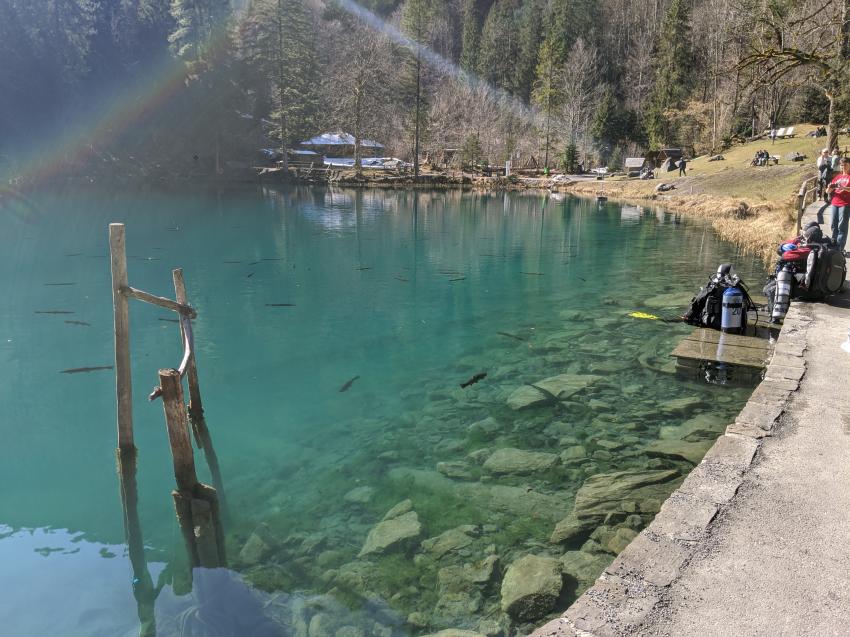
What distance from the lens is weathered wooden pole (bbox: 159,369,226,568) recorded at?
566cm

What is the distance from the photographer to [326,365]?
11.4 meters

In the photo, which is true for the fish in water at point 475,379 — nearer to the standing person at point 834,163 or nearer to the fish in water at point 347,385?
the fish in water at point 347,385

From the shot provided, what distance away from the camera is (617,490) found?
6.46 metres

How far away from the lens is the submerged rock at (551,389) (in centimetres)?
916

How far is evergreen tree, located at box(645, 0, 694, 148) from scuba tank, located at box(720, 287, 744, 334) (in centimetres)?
6220

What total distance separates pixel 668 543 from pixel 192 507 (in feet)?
13.5

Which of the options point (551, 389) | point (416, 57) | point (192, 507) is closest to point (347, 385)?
point (551, 389)

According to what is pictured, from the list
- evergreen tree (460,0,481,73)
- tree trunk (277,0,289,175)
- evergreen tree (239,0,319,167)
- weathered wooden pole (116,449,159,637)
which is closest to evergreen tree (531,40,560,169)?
evergreen tree (460,0,481,73)

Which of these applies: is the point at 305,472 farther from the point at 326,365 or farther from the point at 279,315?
the point at 279,315

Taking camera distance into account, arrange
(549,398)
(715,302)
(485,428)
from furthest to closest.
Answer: (715,302) < (549,398) < (485,428)

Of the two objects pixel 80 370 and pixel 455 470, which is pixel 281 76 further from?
pixel 455 470

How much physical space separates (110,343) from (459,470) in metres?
8.31

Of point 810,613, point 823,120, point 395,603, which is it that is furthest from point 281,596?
point 823,120

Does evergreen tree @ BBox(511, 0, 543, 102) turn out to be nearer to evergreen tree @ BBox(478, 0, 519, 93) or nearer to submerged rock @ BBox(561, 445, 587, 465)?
evergreen tree @ BBox(478, 0, 519, 93)
